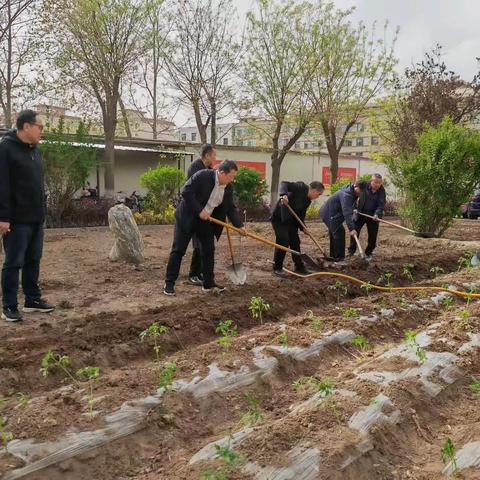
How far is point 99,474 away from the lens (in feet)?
8.30

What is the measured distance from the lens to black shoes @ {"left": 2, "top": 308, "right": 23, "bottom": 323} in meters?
4.66

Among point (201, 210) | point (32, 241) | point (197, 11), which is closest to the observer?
point (32, 241)

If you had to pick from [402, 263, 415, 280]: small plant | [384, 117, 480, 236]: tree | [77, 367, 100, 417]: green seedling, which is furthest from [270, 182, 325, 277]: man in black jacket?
[384, 117, 480, 236]: tree

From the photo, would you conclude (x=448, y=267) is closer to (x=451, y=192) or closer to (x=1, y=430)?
(x=451, y=192)

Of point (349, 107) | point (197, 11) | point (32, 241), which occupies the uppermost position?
point (197, 11)

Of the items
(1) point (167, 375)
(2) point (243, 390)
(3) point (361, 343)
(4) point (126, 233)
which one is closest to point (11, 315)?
(1) point (167, 375)

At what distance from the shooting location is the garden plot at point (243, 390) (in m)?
2.59

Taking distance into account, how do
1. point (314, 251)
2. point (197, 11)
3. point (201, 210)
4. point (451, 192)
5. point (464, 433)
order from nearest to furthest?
point (464, 433) → point (201, 210) → point (314, 251) → point (451, 192) → point (197, 11)

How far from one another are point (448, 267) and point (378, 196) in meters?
1.66

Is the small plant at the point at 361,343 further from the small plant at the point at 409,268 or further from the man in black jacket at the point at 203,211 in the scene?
the small plant at the point at 409,268

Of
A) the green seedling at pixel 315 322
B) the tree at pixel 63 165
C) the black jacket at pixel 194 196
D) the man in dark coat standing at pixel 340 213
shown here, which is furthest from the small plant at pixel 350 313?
the tree at pixel 63 165

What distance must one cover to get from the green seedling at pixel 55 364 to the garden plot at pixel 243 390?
0.04 m

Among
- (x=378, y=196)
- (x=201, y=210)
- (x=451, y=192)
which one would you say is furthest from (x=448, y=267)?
(x=201, y=210)

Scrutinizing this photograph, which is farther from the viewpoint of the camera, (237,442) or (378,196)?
(378,196)
